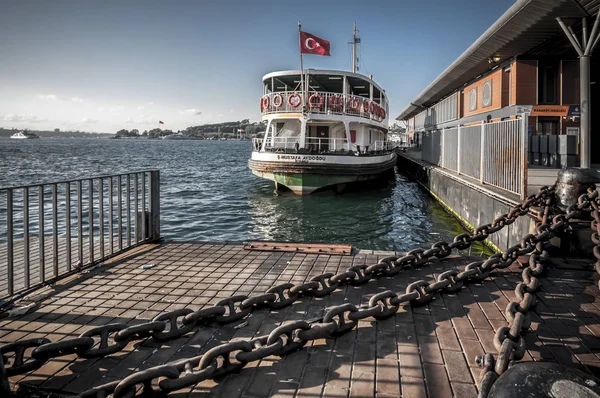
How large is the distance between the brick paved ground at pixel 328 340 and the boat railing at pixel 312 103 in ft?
49.2

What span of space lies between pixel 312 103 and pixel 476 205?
10.9 metres

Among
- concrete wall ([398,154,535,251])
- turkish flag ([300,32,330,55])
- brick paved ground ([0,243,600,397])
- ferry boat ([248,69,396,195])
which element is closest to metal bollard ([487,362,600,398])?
brick paved ground ([0,243,600,397])

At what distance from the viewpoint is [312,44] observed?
64.9 ft

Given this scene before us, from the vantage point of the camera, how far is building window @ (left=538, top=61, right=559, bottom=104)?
58.6ft

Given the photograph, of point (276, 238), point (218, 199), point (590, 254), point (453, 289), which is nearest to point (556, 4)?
point (590, 254)

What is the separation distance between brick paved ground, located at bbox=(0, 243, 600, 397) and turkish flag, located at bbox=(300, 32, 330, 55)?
16.1m

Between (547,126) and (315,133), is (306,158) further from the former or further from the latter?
(547,126)

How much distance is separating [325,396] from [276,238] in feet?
30.9

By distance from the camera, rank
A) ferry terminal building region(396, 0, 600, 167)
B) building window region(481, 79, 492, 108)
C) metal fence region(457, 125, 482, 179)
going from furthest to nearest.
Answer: building window region(481, 79, 492, 108), ferry terminal building region(396, 0, 600, 167), metal fence region(457, 125, 482, 179)

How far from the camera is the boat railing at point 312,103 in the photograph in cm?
1967

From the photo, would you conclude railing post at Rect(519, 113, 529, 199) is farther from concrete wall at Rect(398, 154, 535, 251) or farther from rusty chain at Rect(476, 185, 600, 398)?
rusty chain at Rect(476, 185, 600, 398)

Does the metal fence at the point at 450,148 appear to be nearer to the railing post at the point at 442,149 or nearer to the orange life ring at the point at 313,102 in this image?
the railing post at the point at 442,149

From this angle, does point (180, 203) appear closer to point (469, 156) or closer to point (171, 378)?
point (469, 156)

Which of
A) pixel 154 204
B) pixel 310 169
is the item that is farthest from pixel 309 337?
pixel 310 169
